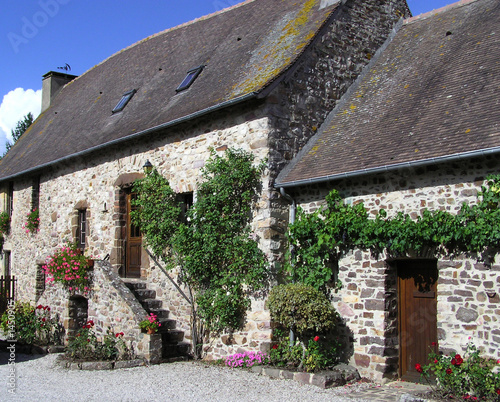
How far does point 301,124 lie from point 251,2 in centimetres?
555

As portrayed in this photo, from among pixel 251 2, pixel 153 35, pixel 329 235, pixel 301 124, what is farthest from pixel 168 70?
pixel 329 235

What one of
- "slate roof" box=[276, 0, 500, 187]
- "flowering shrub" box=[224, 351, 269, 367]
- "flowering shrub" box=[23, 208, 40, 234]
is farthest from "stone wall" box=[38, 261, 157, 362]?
"flowering shrub" box=[23, 208, 40, 234]

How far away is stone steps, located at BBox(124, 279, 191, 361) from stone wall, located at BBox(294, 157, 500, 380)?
10.0 ft

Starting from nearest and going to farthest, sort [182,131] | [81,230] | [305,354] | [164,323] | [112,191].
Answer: [305,354]
[164,323]
[182,131]
[112,191]
[81,230]

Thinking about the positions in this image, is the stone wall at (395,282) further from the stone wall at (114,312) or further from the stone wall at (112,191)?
the stone wall at (114,312)

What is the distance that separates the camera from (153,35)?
54.7ft

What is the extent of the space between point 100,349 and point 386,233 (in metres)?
5.23

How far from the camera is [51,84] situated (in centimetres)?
2053

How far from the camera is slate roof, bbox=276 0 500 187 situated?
736 centimetres

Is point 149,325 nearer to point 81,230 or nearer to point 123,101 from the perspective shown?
point 81,230

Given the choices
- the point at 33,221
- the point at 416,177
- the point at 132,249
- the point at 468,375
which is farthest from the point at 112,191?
the point at 468,375

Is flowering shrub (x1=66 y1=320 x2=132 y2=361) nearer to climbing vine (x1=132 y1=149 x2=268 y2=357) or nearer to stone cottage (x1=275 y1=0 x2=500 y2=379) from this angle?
climbing vine (x1=132 y1=149 x2=268 y2=357)

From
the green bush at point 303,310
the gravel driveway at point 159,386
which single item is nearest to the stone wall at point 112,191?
the green bush at point 303,310

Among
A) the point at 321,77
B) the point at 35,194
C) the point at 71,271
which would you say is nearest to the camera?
the point at 321,77
